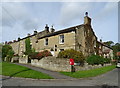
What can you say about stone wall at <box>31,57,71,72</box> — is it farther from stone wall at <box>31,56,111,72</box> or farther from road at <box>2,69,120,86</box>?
road at <box>2,69,120,86</box>

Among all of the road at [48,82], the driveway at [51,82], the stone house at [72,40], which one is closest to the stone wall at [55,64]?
the driveway at [51,82]

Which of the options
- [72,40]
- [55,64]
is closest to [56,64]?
[55,64]

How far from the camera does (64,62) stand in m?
16.7

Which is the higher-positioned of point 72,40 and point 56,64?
point 72,40

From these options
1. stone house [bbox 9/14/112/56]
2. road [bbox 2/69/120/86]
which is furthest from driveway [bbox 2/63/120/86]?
stone house [bbox 9/14/112/56]

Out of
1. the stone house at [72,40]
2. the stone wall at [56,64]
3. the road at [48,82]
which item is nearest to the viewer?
the road at [48,82]

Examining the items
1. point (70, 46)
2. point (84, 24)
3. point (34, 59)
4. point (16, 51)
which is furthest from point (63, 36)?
point (16, 51)

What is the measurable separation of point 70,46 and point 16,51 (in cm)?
2424

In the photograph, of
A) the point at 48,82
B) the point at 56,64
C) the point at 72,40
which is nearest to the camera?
the point at 48,82

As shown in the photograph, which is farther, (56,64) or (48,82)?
(56,64)

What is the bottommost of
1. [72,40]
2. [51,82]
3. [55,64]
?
[51,82]

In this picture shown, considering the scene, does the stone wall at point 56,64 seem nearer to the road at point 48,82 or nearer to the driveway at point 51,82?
the driveway at point 51,82

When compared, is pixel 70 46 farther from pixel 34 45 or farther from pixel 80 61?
pixel 34 45

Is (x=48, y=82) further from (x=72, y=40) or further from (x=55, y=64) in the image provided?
(x=72, y=40)
